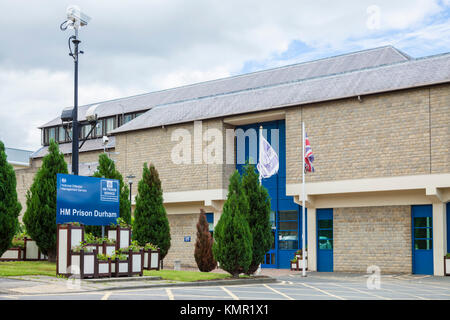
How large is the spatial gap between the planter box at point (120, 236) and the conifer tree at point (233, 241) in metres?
3.70

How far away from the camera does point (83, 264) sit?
18.6m

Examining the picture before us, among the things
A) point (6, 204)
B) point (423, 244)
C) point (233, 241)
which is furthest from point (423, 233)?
point (6, 204)

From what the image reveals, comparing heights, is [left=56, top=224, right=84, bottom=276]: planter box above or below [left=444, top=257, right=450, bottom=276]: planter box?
above

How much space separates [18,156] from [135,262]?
1682 inches

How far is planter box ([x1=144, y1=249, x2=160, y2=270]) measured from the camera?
25.0 metres

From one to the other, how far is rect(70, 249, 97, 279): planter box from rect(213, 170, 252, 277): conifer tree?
220 inches

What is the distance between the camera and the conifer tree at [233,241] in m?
22.7

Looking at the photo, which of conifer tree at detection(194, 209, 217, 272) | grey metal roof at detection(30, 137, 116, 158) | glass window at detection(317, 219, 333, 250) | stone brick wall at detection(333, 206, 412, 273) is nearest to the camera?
conifer tree at detection(194, 209, 217, 272)

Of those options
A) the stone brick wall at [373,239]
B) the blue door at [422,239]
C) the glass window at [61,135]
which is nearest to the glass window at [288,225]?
the stone brick wall at [373,239]

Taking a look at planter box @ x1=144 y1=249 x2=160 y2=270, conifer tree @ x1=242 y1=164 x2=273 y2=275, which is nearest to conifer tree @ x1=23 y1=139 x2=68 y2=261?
planter box @ x1=144 y1=249 x2=160 y2=270

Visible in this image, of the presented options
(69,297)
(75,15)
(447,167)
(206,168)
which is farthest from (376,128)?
(69,297)

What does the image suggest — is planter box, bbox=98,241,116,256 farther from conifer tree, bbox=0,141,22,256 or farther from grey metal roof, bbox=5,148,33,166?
grey metal roof, bbox=5,148,33,166

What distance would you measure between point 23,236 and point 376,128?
18.0m

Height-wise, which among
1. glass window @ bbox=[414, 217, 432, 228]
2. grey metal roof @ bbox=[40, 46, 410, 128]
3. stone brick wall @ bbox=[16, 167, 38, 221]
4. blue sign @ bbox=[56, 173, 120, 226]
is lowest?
glass window @ bbox=[414, 217, 432, 228]
